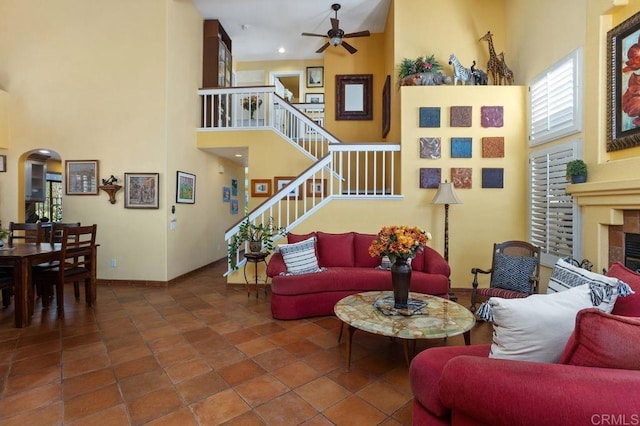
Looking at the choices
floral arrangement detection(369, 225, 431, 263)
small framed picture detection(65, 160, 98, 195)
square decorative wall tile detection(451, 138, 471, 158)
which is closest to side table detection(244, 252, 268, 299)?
floral arrangement detection(369, 225, 431, 263)

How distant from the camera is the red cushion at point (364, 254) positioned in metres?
4.09

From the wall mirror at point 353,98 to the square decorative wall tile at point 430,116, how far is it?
272 cm

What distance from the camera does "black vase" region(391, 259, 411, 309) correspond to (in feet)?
8.66

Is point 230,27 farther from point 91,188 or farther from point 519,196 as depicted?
point 519,196

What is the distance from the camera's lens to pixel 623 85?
280 centimetres

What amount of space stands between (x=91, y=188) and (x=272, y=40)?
5214 mm

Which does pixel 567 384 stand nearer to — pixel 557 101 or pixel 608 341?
pixel 608 341

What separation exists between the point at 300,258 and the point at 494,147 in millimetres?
3261

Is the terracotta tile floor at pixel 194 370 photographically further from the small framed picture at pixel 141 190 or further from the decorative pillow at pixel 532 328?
the small framed picture at pixel 141 190

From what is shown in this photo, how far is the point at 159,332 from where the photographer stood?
314 cm

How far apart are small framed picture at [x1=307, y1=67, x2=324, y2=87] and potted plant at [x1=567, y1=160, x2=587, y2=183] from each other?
6.61 meters

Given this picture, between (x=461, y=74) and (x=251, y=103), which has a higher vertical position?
(x=251, y=103)

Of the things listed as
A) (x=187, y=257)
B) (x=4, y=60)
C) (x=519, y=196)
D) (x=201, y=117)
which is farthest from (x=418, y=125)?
(x=4, y=60)

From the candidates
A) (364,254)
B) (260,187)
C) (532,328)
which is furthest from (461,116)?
(532,328)
